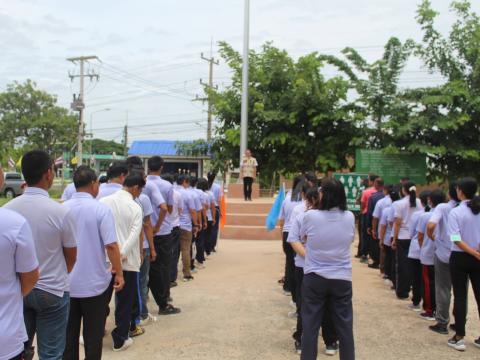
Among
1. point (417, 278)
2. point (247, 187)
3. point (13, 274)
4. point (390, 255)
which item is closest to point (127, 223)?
point (13, 274)

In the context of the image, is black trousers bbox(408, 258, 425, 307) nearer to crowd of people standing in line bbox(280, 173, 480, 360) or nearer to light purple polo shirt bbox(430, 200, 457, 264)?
crowd of people standing in line bbox(280, 173, 480, 360)

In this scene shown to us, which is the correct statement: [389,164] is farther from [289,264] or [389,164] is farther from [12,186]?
[12,186]

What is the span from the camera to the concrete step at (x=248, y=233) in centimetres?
1335

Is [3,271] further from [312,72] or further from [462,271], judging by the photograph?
[312,72]

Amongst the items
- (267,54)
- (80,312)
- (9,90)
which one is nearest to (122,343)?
(80,312)

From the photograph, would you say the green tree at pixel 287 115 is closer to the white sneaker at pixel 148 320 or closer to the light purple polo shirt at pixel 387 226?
the light purple polo shirt at pixel 387 226

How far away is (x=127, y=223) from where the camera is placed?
14.9 feet

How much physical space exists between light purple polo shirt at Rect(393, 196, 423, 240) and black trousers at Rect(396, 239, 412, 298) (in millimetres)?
101

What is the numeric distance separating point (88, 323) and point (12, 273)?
1643 millimetres

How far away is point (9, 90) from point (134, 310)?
33327mm

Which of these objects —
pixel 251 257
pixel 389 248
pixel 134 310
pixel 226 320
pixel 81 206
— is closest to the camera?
pixel 81 206

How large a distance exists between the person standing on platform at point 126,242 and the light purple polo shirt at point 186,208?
3.08 meters

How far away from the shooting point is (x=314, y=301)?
3885mm

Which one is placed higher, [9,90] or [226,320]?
[9,90]
